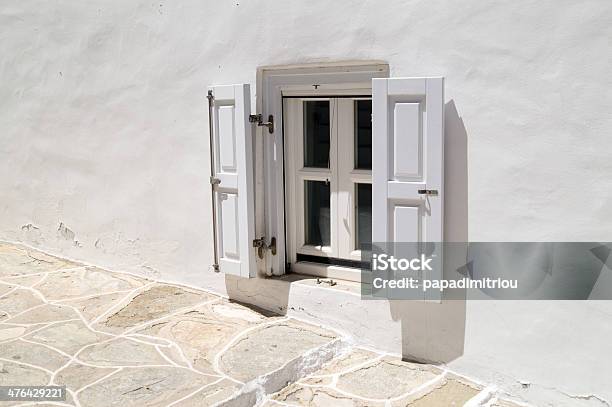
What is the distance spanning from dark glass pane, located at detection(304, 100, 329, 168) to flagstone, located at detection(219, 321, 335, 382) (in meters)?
1.38

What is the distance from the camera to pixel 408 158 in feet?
15.8

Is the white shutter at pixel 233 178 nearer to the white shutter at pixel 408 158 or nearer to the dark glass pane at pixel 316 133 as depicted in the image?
the dark glass pane at pixel 316 133

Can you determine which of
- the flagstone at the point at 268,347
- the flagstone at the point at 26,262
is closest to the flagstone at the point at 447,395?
the flagstone at the point at 268,347

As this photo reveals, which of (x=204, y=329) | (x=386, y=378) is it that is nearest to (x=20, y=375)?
(x=204, y=329)

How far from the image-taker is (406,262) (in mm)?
4973

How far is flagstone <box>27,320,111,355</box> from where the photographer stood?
532 centimetres

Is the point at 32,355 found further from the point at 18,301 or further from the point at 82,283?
the point at 82,283

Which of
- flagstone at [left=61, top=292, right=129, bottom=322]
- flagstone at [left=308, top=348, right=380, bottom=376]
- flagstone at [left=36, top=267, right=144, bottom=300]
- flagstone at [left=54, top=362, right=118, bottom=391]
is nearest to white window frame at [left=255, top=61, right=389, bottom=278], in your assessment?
flagstone at [left=308, top=348, right=380, bottom=376]

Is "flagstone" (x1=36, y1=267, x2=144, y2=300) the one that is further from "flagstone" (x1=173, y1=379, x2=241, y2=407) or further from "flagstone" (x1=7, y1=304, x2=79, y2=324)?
"flagstone" (x1=173, y1=379, x2=241, y2=407)

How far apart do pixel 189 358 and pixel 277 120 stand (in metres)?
2.06

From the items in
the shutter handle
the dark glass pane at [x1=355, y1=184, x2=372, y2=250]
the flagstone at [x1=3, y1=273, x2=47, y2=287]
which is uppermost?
the shutter handle

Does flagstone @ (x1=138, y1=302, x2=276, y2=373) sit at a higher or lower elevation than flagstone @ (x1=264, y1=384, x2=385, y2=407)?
higher

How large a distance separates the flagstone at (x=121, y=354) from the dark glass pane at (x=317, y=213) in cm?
166

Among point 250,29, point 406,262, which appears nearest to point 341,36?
point 250,29
